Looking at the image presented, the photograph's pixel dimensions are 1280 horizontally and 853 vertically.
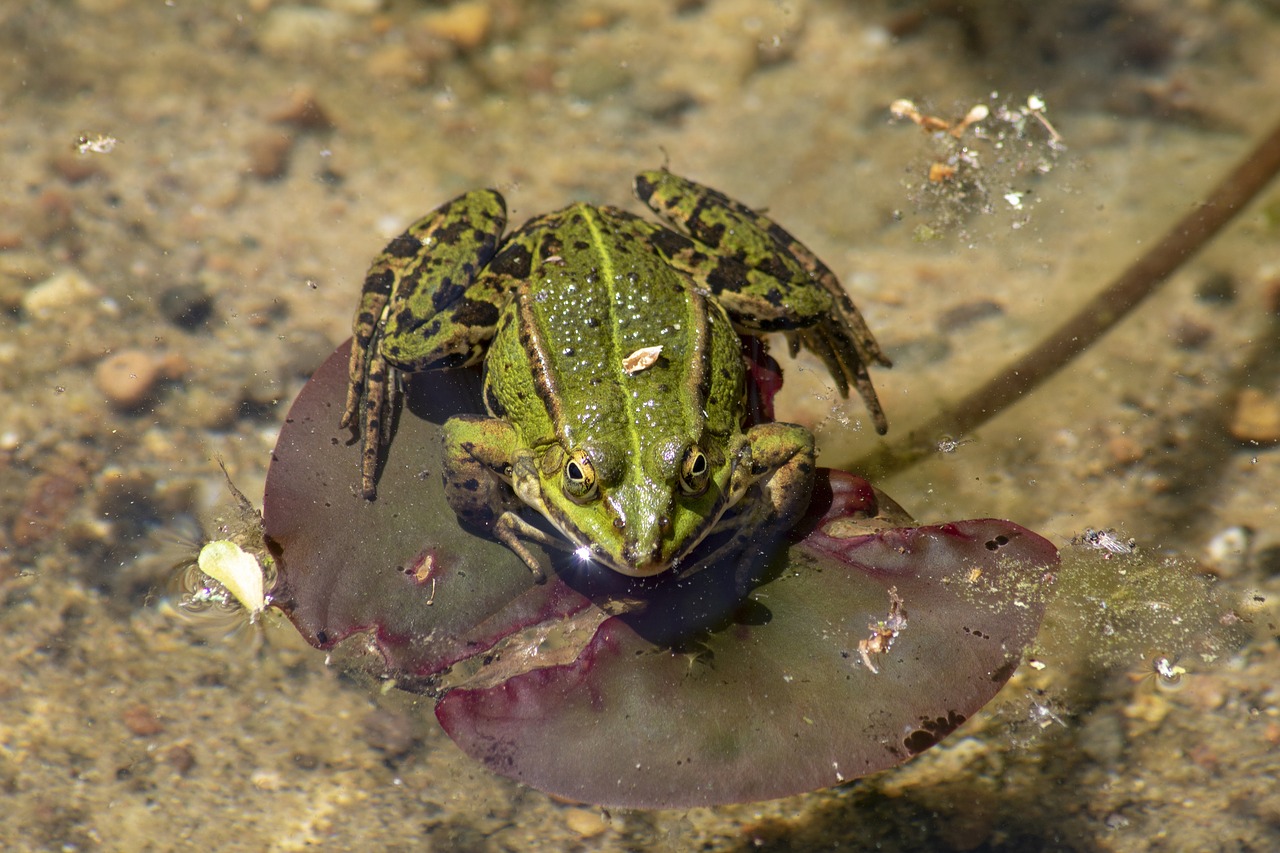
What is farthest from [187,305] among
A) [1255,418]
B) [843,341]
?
[1255,418]

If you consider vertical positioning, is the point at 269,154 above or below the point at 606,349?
below

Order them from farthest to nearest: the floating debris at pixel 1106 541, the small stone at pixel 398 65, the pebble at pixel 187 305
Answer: the small stone at pixel 398 65, the pebble at pixel 187 305, the floating debris at pixel 1106 541

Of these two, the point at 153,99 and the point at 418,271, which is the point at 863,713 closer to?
the point at 418,271

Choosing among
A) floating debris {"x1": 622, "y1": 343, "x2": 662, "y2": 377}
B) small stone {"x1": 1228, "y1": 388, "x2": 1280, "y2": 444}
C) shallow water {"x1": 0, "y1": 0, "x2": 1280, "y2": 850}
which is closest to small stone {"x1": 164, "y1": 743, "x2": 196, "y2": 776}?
shallow water {"x1": 0, "y1": 0, "x2": 1280, "y2": 850}

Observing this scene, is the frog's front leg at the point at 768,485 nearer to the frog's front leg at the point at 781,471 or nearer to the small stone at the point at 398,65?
the frog's front leg at the point at 781,471

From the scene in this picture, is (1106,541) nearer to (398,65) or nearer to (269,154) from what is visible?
(398,65)

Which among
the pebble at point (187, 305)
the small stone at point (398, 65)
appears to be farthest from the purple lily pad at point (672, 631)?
the small stone at point (398, 65)
